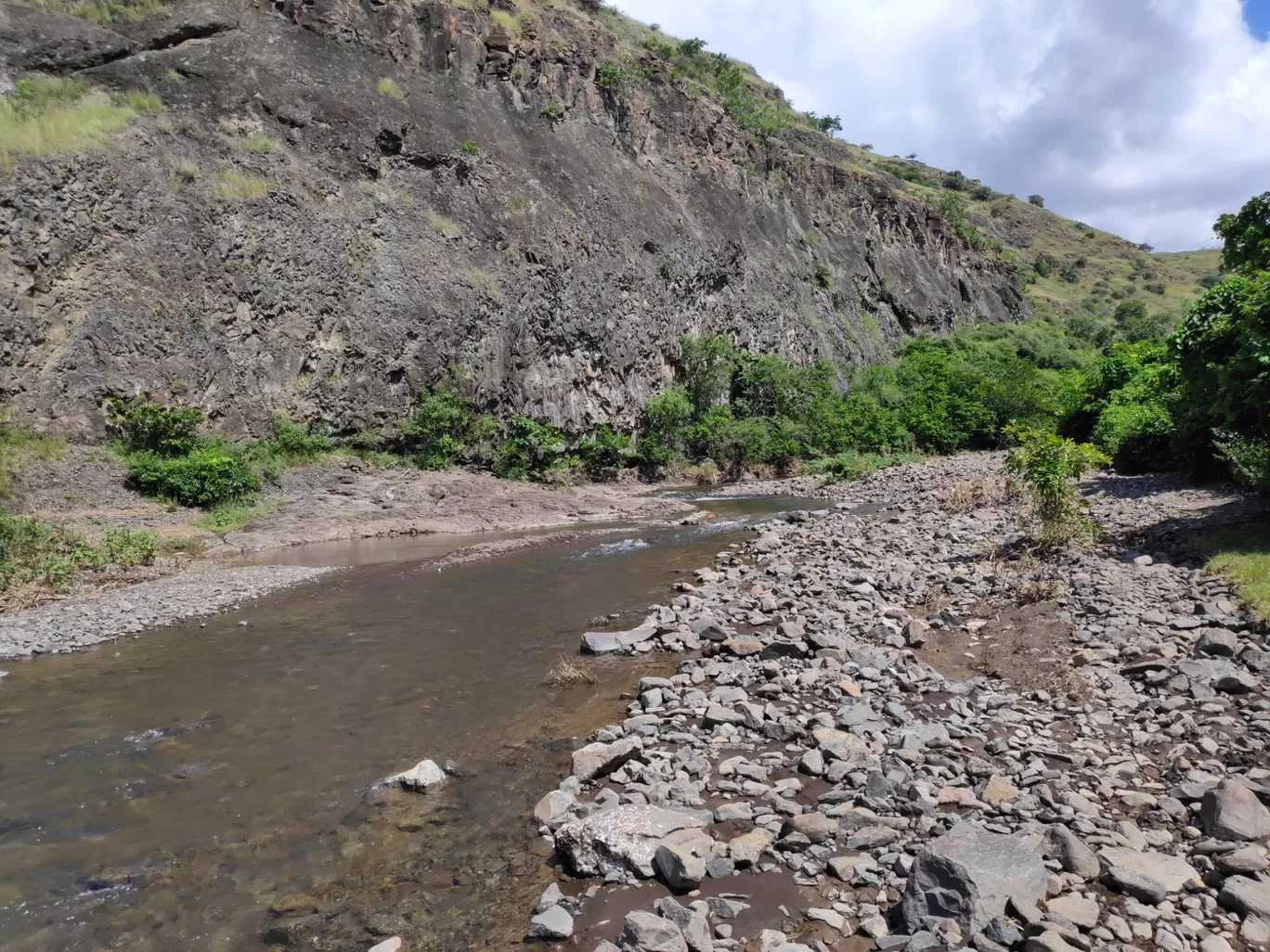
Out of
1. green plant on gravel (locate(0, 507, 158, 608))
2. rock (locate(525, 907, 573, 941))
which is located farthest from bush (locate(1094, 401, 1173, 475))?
green plant on gravel (locate(0, 507, 158, 608))

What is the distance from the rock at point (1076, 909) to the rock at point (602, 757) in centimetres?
349

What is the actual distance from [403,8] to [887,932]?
139 feet

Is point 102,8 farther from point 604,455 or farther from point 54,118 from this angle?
point 604,455

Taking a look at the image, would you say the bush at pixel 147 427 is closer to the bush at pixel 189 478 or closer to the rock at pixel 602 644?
the bush at pixel 189 478

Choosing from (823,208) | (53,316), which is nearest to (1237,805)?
(53,316)

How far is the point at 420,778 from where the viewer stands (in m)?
6.61

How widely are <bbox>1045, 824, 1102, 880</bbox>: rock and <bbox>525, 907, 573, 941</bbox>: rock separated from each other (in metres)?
3.07

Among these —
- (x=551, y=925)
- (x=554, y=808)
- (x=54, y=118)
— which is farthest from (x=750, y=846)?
(x=54, y=118)

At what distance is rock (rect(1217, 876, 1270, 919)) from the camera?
3916 millimetres

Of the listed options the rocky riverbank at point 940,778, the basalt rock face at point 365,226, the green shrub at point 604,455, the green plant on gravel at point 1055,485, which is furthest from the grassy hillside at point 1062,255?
the rocky riverbank at point 940,778

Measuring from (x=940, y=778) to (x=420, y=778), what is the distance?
4460 mm

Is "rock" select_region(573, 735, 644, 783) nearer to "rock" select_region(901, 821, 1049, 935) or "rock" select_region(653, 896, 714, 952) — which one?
"rock" select_region(653, 896, 714, 952)

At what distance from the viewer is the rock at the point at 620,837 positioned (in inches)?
200

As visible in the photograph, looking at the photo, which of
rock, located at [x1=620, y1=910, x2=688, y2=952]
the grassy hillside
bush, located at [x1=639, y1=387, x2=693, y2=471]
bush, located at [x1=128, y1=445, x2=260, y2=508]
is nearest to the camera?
rock, located at [x1=620, y1=910, x2=688, y2=952]
